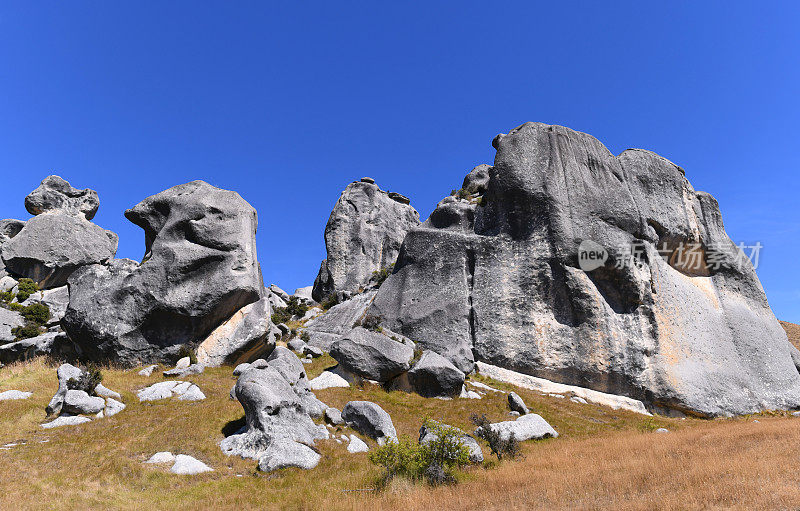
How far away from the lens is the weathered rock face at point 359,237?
62375 mm

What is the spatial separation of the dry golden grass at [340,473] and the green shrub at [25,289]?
3413cm

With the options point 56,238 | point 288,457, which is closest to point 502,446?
point 288,457

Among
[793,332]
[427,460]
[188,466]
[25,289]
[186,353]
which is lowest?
[188,466]

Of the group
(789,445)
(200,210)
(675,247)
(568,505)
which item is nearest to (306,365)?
(200,210)

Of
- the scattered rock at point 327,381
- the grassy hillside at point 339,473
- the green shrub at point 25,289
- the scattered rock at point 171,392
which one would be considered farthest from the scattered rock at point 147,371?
the green shrub at point 25,289

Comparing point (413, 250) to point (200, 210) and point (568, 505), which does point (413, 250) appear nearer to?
point (200, 210)

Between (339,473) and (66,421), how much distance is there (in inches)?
391

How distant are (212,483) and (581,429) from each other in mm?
15102

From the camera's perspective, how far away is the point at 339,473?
12281 millimetres

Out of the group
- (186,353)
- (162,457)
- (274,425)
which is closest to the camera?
(162,457)

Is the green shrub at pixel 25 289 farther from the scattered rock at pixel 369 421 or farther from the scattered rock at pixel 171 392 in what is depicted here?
the scattered rock at pixel 369 421

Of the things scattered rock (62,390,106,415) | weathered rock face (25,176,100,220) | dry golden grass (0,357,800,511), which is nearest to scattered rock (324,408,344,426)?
dry golden grass (0,357,800,511)

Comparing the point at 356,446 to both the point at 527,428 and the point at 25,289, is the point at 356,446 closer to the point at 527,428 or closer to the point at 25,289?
the point at 527,428

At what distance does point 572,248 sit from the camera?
28734 mm
